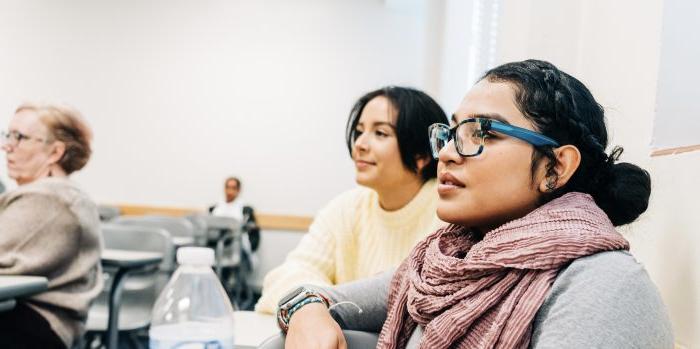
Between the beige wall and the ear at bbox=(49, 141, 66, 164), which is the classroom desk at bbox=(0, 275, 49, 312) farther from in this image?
the beige wall

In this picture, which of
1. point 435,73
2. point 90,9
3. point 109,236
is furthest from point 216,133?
point 109,236

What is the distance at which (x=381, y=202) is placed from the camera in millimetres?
1925

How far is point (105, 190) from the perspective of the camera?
6.62 meters

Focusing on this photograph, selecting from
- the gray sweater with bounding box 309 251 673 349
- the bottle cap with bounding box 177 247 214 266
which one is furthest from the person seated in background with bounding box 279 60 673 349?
the bottle cap with bounding box 177 247 214 266

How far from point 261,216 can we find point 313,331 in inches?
223

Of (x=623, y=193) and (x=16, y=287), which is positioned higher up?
(x=623, y=193)

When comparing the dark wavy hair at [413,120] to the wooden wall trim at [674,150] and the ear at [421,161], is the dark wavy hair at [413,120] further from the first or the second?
the wooden wall trim at [674,150]

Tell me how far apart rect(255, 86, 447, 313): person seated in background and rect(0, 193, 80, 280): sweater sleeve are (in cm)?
78

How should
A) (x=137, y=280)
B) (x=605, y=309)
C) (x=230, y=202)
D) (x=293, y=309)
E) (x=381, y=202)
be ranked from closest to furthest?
(x=605, y=309) → (x=293, y=309) → (x=381, y=202) → (x=137, y=280) → (x=230, y=202)

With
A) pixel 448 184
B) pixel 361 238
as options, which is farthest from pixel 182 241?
pixel 448 184

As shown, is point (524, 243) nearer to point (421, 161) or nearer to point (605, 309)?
point (605, 309)

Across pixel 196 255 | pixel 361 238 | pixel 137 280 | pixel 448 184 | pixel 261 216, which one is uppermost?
pixel 448 184

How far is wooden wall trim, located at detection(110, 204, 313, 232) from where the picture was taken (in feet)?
21.6

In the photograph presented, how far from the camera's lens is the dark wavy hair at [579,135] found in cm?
92
